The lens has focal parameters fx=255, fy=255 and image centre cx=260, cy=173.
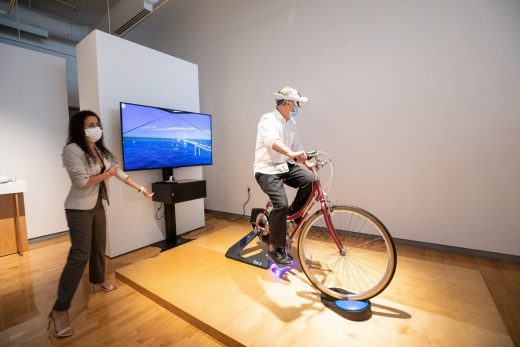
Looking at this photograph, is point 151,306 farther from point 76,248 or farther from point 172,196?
point 172,196

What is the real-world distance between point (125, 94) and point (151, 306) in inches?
86.9

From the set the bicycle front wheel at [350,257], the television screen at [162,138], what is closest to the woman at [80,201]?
the television screen at [162,138]

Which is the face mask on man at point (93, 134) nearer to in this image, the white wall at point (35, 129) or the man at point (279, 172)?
the man at point (279, 172)

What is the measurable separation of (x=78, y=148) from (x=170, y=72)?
1.94 metres

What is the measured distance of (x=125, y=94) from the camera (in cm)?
284

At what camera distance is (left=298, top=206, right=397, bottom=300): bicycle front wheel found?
67.0 inches

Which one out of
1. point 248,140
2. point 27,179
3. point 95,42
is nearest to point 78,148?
point 95,42

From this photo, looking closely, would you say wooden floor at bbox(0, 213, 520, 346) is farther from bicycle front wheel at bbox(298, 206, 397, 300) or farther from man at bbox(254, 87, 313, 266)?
man at bbox(254, 87, 313, 266)

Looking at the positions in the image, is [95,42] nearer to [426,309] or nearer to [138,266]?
[138,266]

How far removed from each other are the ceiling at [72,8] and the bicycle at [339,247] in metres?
4.95

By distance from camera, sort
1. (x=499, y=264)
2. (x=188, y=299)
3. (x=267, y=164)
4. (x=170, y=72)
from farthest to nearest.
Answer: (x=170, y=72), (x=499, y=264), (x=267, y=164), (x=188, y=299)

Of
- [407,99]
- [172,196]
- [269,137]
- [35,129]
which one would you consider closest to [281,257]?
[269,137]

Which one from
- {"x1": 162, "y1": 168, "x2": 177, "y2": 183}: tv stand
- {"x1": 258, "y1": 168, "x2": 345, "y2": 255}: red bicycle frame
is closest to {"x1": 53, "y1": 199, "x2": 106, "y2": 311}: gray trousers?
{"x1": 162, "y1": 168, "x2": 177, "y2": 183}: tv stand

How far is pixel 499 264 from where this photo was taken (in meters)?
2.41
